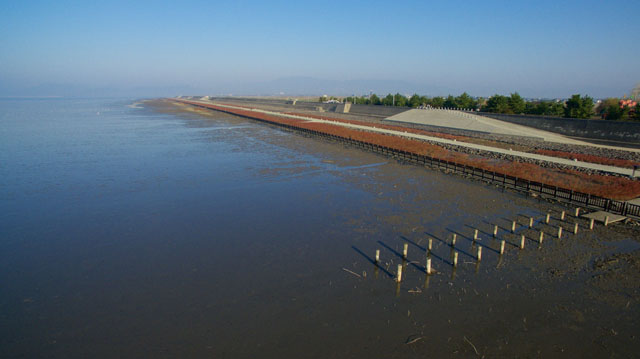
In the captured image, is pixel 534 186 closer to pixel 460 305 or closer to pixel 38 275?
pixel 460 305

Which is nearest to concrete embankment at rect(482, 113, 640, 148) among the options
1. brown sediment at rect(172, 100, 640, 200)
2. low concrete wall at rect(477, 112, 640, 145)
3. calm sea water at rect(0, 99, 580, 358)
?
low concrete wall at rect(477, 112, 640, 145)

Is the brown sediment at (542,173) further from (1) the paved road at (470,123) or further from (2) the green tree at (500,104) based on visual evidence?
(2) the green tree at (500,104)

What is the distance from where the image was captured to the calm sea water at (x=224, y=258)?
450 inches

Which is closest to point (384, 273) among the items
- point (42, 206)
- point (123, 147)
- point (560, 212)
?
point (560, 212)

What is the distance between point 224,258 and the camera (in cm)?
1650

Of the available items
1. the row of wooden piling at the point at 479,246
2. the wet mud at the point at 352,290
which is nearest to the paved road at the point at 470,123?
the row of wooden piling at the point at 479,246

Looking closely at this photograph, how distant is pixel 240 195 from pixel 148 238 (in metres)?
8.41

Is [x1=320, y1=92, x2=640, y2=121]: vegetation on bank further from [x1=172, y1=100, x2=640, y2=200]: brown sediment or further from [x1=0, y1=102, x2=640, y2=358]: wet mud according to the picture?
[x1=0, y1=102, x2=640, y2=358]: wet mud

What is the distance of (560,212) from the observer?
22.1 m

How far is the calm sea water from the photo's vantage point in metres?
11.4

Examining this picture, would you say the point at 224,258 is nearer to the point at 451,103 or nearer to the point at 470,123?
the point at 470,123

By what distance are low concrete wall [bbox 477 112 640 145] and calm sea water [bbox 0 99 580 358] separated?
3001 centimetres

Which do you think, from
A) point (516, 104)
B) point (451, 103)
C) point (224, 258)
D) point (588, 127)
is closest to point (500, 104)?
point (516, 104)

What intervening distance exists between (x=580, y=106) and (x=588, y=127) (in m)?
7.37
